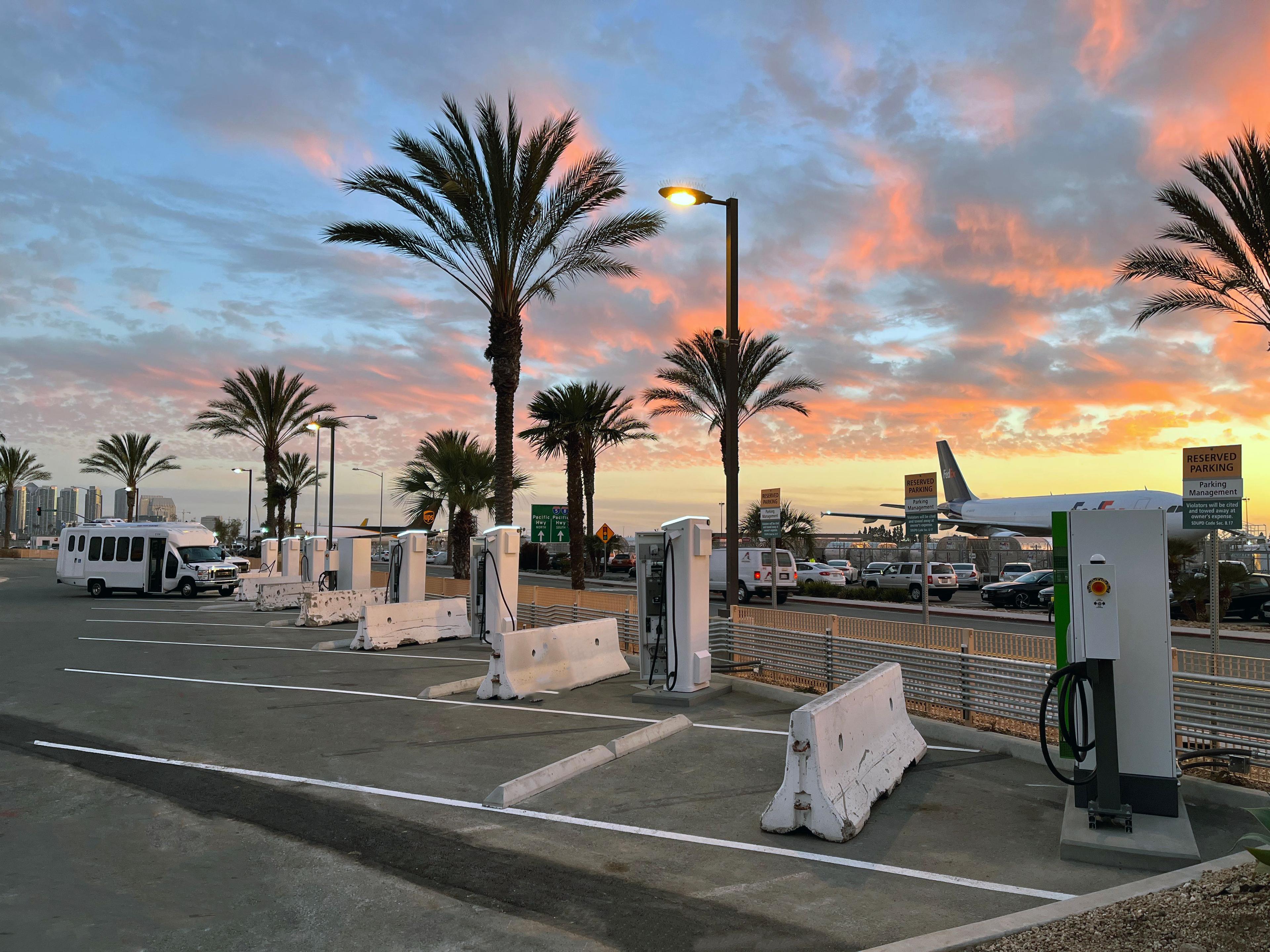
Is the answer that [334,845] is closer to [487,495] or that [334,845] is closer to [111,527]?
[111,527]

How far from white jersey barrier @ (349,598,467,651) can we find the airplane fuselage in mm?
38065

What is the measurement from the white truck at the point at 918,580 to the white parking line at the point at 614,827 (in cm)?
3144

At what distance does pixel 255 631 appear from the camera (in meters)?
22.0

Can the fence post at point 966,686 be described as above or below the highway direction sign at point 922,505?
below

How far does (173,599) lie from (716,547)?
88.4 ft

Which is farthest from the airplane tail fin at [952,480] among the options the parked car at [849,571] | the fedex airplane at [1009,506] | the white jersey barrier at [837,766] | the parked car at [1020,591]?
the white jersey barrier at [837,766]

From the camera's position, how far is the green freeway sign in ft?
94.2

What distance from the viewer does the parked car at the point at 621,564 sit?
2515 inches

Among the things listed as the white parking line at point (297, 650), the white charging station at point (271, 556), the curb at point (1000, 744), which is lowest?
the white parking line at point (297, 650)

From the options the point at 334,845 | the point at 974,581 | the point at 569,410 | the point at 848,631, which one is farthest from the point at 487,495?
the point at 334,845

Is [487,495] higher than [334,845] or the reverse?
higher

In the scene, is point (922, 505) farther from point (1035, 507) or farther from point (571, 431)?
point (1035, 507)

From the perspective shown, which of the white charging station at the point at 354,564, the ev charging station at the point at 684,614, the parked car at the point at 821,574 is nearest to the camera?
the ev charging station at the point at 684,614

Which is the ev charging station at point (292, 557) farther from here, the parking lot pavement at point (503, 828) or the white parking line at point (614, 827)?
the white parking line at point (614, 827)
